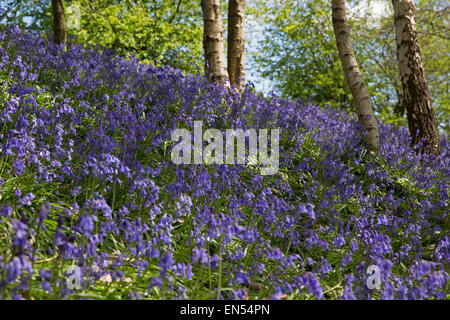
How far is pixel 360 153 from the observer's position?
18.0 feet

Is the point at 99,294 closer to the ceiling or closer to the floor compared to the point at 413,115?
closer to the floor

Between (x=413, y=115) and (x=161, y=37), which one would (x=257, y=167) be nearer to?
(x=413, y=115)

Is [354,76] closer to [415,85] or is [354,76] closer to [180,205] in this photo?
[415,85]

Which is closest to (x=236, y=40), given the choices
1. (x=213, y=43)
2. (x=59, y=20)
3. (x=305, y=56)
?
(x=213, y=43)

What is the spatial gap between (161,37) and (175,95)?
9410 mm

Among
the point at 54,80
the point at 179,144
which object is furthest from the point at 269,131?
the point at 54,80

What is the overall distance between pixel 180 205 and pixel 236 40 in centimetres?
467

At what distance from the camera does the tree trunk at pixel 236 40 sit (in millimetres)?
6512

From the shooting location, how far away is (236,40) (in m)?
6.53

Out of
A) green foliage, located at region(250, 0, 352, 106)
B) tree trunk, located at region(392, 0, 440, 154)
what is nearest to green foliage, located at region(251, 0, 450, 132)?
green foliage, located at region(250, 0, 352, 106)

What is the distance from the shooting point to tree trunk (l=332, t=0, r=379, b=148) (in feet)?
19.4

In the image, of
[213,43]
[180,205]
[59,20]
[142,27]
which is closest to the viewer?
[180,205]

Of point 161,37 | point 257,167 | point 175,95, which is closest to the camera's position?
point 257,167
